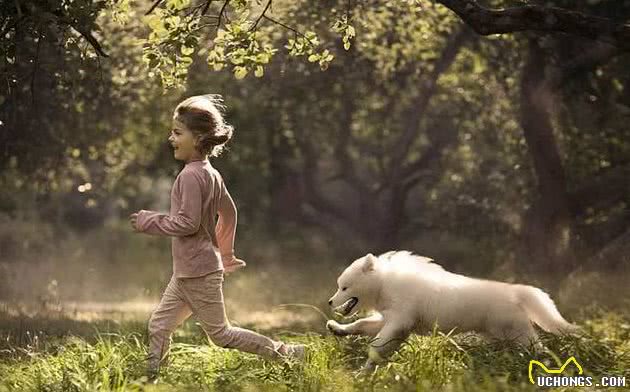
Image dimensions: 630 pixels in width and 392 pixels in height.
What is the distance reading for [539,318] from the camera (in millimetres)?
8344

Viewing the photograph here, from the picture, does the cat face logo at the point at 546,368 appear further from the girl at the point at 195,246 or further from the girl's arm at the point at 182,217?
the girl's arm at the point at 182,217

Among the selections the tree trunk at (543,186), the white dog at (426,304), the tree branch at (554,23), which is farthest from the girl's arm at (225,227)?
the tree trunk at (543,186)

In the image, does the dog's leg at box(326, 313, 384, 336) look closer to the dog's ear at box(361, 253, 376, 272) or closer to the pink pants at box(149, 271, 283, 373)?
the dog's ear at box(361, 253, 376, 272)

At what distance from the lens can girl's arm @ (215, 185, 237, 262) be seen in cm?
763

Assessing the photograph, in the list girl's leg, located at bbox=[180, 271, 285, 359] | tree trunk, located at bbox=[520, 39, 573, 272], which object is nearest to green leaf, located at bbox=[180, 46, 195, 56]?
girl's leg, located at bbox=[180, 271, 285, 359]

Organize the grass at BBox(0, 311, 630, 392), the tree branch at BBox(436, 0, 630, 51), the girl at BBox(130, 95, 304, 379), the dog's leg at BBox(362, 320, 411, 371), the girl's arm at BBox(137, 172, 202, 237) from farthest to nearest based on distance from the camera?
the tree branch at BBox(436, 0, 630, 51) → the dog's leg at BBox(362, 320, 411, 371) → the girl at BBox(130, 95, 304, 379) → the girl's arm at BBox(137, 172, 202, 237) → the grass at BBox(0, 311, 630, 392)

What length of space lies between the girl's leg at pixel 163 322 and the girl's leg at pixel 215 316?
11 centimetres

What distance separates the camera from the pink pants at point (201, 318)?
7285 millimetres

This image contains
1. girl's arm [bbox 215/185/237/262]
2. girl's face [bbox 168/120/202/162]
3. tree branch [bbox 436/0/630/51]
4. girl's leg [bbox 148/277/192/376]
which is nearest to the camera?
girl's leg [bbox 148/277/192/376]

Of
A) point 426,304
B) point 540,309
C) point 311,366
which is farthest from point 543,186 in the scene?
point 311,366

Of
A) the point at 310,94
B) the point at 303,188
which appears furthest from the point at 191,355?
the point at 303,188

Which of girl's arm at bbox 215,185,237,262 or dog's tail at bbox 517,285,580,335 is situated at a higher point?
girl's arm at bbox 215,185,237,262

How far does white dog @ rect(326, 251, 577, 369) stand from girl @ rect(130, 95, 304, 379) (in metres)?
0.85

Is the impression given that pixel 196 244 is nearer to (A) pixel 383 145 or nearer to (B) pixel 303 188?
(A) pixel 383 145
